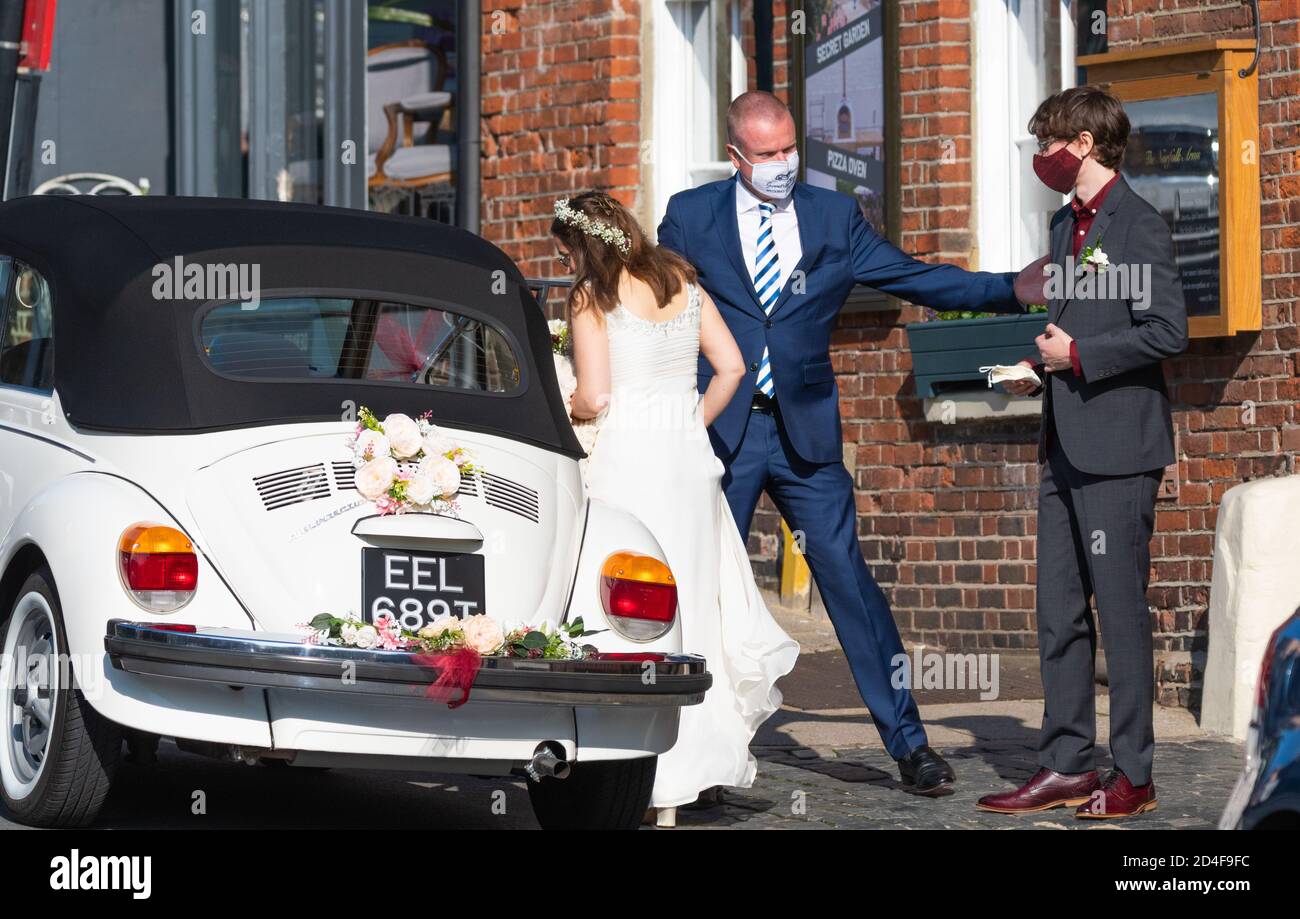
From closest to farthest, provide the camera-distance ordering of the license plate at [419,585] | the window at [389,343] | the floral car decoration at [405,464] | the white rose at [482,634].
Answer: the white rose at [482,634] → the license plate at [419,585] → the floral car decoration at [405,464] → the window at [389,343]

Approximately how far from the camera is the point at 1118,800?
22.2ft

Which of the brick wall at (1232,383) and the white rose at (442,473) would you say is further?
the brick wall at (1232,383)

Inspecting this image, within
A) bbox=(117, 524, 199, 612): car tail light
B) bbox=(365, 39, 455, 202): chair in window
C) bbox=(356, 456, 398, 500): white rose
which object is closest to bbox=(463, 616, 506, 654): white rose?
bbox=(356, 456, 398, 500): white rose

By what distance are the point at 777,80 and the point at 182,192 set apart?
5630 millimetres

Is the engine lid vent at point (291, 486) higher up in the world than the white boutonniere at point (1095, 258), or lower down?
lower down

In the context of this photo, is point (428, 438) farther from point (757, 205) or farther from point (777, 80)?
point (777, 80)

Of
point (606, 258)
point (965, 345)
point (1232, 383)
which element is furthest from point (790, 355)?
point (965, 345)

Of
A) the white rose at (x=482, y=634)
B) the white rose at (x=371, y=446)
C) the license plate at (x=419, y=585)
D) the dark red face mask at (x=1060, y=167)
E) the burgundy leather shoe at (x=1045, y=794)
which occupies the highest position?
the dark red face mask at (x=1060, y=167)

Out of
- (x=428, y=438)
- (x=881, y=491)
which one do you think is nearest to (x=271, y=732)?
(x=428, y=438)

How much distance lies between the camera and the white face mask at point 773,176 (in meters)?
7.60

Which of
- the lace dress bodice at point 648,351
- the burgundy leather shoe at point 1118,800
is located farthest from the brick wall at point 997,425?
the lace dress bodice at point 648,351

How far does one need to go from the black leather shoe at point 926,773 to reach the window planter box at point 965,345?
134 inches

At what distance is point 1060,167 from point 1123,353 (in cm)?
67

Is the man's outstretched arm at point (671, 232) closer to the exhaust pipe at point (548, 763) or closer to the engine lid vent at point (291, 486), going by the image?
the engine lid vent at point (291, 486)
